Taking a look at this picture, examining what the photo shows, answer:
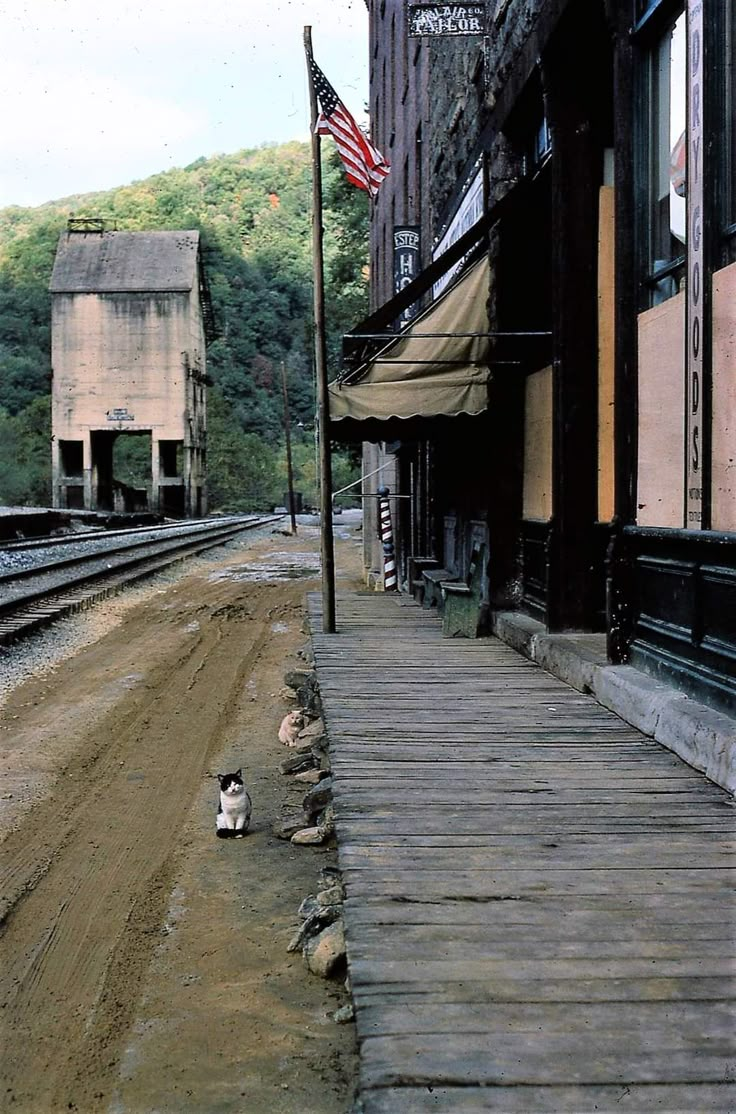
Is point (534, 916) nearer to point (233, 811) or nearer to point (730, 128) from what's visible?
point (233, 811)

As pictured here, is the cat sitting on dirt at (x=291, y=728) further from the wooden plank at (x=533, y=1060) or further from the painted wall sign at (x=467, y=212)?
the wooden plank at (x=533, y=1060)

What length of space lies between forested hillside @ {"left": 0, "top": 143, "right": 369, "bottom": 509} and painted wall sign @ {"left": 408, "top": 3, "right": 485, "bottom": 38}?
29.4m

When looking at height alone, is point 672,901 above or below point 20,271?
below

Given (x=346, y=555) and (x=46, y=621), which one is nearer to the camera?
(x=46, y=621)

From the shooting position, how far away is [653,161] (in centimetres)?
616

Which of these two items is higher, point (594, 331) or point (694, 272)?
point (594, 331)

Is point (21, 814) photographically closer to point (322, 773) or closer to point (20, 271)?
point (322, 773)

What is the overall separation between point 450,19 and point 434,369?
3.80m

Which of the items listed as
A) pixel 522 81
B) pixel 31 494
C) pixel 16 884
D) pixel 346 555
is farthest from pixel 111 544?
pixel 31 494

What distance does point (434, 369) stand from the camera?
9938 mm

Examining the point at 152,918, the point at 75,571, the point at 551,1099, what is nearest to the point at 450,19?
the point at 152,918

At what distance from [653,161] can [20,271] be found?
100 meters

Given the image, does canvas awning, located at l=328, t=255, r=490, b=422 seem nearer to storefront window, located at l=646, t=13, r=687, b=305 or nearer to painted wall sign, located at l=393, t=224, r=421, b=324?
storefront window, located at l=646, t=13, r=687, b=305

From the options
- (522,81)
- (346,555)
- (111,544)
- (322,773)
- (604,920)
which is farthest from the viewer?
(346,555)
